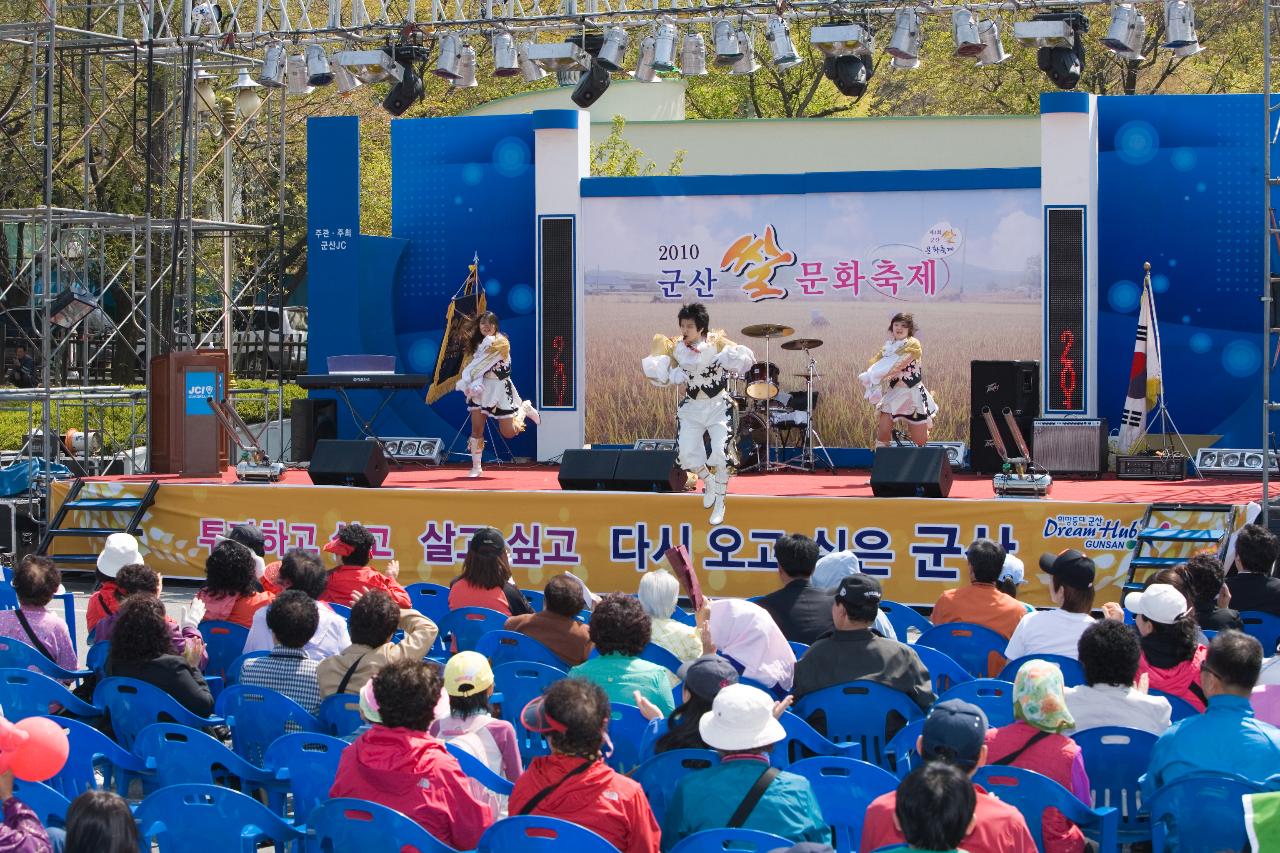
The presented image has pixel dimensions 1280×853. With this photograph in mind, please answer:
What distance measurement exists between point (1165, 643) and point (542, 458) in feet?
35.0

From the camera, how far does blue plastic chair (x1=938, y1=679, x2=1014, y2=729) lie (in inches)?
211

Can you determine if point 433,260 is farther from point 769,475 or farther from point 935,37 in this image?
point 935,37

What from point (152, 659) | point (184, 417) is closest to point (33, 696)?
point (152, 659)

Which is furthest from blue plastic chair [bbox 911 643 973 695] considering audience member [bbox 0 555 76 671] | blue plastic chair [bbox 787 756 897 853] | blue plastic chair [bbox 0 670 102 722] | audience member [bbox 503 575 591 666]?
audience member [bbox 0 555 76 671]

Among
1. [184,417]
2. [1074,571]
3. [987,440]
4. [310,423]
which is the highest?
[184,417]

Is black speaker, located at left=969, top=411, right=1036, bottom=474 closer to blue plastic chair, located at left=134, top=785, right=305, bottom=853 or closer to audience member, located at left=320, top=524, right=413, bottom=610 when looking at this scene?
audience member, located at left=320, top=524, right=413, bottom=610

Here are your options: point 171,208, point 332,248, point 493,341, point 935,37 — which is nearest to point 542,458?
point 493,341

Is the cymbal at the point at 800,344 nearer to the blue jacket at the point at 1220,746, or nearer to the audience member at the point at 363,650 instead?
the audience member at the point at 363,650

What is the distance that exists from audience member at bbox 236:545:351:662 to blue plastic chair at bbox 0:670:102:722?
26.8 inches

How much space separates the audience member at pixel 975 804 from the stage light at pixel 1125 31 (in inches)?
417

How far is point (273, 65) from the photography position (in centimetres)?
1547

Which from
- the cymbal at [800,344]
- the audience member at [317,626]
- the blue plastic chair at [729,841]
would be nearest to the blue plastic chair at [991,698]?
the blue plastic chair at [729,841]

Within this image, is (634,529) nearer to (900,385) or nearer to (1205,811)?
(900,385)

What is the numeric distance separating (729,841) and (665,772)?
0.84m
